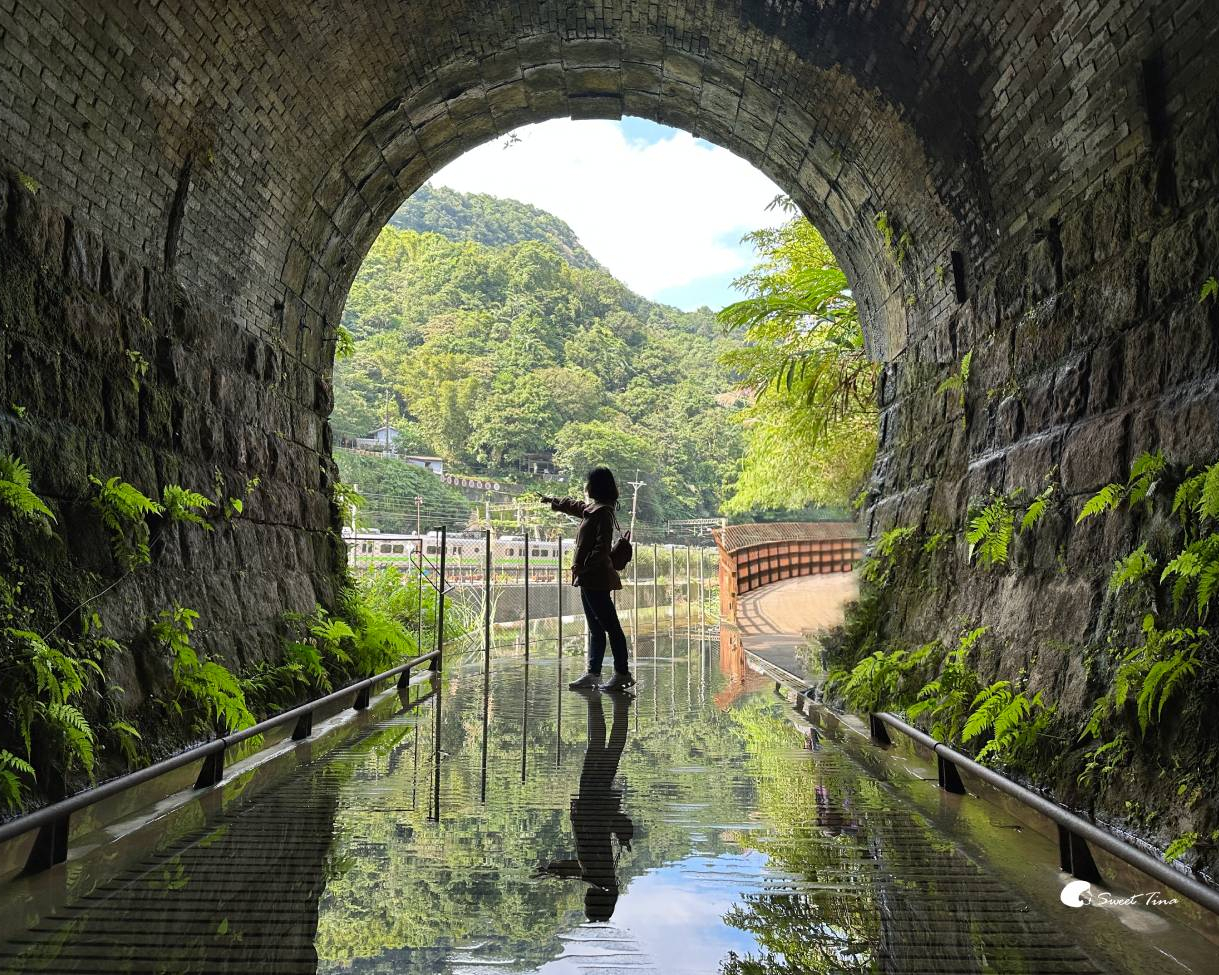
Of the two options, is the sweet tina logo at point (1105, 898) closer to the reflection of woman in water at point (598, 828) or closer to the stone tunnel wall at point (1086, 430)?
the stone tunnel wall at point (1086, 430)

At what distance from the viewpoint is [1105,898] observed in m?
3.02

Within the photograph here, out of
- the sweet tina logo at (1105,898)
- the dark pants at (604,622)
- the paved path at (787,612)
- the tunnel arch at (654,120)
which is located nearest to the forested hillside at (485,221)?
the paved path at (787,612)

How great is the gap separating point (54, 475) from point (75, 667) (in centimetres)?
99

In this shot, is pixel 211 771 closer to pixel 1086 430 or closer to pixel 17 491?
pixel 17 491

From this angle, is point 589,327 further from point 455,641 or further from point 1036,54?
point 1036,54

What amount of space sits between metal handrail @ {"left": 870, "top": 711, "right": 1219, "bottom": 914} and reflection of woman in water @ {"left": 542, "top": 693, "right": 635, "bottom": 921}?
138 centimetres

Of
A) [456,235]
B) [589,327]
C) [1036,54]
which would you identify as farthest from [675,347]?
[1036,54]

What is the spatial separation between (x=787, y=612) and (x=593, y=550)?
39.5 feet

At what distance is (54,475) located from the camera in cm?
466

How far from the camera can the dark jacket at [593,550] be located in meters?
7.96

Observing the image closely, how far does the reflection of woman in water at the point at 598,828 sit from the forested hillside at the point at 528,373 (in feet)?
199

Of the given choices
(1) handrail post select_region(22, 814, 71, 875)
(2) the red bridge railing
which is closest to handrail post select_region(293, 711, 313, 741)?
(1) handrail post select_region(22, 814, 71, 875)

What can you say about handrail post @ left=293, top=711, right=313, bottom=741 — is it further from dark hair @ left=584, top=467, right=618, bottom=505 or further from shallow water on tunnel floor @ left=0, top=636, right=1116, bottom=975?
dark hair @ left=584, top=467, right=618, bottom=505

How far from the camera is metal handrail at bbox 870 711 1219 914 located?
2393 mm
